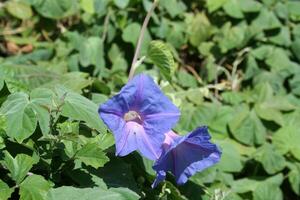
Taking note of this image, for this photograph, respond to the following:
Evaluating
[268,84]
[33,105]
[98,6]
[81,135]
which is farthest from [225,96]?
[33,105]

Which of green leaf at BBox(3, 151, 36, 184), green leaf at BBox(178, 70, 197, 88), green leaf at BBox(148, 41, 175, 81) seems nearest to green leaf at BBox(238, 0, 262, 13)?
green leaf at BBox(178, 70, 197, 88)

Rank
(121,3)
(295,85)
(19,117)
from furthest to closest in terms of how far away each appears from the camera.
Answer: (295,85), (121,3), (19,117)

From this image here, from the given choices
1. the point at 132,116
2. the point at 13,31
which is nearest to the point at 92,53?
the point at 13,31

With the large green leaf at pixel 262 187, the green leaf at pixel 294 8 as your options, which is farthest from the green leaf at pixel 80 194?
the green leaf at pixel 294 8

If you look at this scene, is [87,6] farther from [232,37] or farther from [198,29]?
[232,37]

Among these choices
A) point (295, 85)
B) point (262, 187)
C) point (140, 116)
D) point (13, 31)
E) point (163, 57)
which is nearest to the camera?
point (140, 116)

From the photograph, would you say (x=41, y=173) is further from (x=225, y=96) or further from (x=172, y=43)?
(x=172, y=43)
